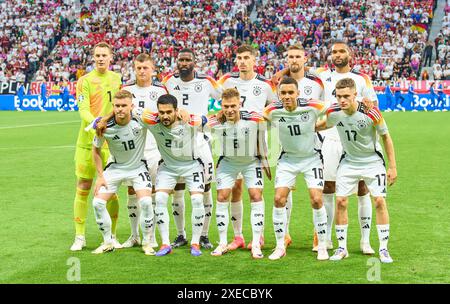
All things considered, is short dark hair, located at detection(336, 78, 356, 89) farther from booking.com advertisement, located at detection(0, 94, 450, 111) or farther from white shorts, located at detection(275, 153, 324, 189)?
booking.com advertisement, located at detection(0, 94, 450, 111)

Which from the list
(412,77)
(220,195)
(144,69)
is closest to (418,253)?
(220,195)

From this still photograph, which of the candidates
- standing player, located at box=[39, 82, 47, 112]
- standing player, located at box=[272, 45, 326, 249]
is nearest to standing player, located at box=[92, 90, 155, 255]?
standing player, located at box=[272, 45, 326, 249]

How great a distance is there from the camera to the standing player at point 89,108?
823 cm

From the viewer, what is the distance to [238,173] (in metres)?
7.97

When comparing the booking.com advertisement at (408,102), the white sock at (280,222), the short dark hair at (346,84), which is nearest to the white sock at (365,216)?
the white sock at (280,222)

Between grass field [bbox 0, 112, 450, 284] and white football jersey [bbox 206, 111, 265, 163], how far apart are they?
1.10 metres

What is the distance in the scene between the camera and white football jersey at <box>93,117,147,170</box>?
779 cm

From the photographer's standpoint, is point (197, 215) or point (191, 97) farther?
point (191, 97)

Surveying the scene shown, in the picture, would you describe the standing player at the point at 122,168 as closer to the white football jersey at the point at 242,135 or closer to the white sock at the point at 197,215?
the white sock at the point at 197,215

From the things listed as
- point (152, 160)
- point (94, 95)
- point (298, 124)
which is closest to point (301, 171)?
point (298, 124)

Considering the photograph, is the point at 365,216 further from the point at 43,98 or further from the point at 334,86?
the point at 43,98

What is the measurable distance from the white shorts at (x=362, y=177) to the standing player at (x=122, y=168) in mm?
2129

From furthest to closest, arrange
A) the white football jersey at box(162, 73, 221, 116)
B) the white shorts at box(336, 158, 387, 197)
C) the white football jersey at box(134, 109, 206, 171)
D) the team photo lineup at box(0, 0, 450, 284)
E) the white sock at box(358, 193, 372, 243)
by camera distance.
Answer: the white football jersey at box(162, 73, 221, 116) < the white football jersey at box(134, 109, 206, 171) < the white sock at box(358, 193, 372, 243) < the white shorts at box(336, 158, 387, 197) < the team photo lineup at box(0, 0, 450, 284)

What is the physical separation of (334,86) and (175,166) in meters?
2.11
